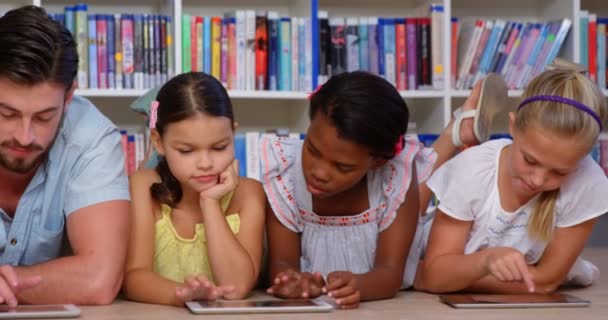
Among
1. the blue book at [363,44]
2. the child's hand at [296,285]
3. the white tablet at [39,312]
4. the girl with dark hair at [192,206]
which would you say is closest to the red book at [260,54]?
the blue book at [363,44]

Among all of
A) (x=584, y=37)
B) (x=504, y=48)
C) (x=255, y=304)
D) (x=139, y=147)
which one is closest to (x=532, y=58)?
(x=504, y=48)

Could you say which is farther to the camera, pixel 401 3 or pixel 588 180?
pixel 401 3

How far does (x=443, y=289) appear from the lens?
71.4 inches

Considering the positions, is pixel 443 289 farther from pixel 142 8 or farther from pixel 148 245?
pixel 142 8

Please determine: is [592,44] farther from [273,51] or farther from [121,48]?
[121,48]

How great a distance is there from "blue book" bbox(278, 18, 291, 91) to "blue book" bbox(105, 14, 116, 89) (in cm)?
59

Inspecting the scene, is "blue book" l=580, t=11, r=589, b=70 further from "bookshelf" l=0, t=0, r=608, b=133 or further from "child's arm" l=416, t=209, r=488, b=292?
"child's arm" l=416, t=209, r=488, b=292

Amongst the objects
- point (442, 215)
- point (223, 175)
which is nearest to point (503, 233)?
point (442, 215)

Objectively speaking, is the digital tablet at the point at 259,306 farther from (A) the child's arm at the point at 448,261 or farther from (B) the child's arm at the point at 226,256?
(A) the child's arm at the point at 448,261

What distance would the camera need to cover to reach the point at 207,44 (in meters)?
3.37

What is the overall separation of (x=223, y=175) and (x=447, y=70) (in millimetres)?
1874

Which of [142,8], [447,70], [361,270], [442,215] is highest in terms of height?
[142,8]

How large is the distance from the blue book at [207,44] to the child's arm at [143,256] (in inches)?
59.3

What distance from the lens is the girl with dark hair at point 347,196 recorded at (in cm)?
171
